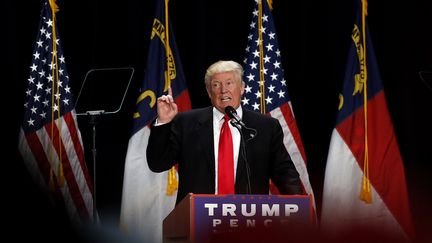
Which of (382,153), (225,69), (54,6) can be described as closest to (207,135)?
(225,69)

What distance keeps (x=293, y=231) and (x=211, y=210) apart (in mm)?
1354

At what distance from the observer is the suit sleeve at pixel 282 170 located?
293 cm

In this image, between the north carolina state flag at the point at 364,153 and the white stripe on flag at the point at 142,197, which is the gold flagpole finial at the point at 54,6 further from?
the north carolina state flag at the point at 364,153

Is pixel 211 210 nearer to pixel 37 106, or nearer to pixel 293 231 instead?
pixel 293 231

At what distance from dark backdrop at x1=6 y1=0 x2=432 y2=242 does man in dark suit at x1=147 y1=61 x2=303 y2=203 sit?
2.26m

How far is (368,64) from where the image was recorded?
5.05m

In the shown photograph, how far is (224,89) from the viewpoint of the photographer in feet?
10.00

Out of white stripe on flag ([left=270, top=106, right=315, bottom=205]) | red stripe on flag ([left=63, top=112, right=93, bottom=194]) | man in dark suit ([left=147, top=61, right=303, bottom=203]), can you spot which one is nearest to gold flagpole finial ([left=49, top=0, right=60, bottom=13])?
red stripe on flag ([left=63, top=112, right=93, bottom=194])

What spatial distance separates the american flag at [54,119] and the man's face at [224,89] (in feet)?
6.98

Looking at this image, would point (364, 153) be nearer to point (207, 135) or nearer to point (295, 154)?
point (295, 154)

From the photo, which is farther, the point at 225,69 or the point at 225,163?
the point at 225,69

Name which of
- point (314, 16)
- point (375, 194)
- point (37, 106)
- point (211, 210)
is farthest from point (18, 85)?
point (211, 210)

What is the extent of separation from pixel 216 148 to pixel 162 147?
287mm

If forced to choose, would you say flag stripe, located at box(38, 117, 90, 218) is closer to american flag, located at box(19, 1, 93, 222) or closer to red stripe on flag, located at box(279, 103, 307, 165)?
american flag, located at box(19, 1, 93, 222)
